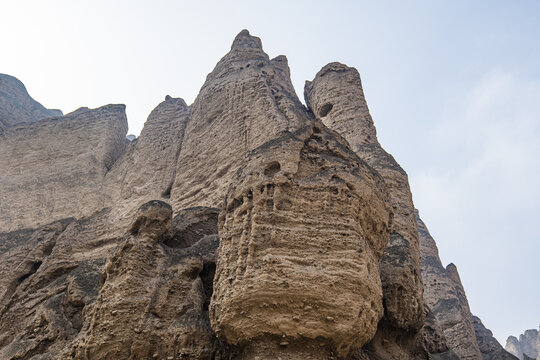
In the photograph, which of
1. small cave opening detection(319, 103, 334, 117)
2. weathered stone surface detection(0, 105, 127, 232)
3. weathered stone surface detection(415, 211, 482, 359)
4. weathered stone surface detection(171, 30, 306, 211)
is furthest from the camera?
weathered stone surface detection(415, 211, 482, 359)

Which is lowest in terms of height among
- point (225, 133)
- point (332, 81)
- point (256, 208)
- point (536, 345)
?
point (256, 208)

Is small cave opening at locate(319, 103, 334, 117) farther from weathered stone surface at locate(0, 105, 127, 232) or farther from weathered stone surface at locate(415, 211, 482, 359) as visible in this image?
weathered stone surface at locate(415, 211, 482, 359)

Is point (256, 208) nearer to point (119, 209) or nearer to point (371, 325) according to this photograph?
point (371, 325)

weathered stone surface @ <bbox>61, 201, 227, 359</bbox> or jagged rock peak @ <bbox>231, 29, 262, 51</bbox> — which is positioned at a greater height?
jagged rock peak @ <bbox>231, 29, 262, 51</bbox>

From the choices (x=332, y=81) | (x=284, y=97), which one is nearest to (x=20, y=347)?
(x=284, y=97)

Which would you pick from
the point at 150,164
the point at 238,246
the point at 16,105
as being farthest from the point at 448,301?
the point at 16,105

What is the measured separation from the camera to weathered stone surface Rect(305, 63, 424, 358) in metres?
6.74

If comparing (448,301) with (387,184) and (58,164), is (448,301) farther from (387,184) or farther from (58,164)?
(58,164)

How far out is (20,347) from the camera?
7.18 metres

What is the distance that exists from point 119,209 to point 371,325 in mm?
8040

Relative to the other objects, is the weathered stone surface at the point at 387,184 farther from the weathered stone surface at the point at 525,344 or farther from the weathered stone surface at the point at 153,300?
the weathered stone surface at the point at 525,344

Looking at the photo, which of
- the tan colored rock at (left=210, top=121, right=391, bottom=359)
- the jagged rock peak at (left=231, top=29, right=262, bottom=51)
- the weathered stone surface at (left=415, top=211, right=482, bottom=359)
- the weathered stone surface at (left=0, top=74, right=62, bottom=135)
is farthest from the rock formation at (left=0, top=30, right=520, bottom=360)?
the weathered stone surface at (left=0, top=74, right=62, bottom=135)

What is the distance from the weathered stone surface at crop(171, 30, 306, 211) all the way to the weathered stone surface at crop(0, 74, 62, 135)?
437 inches

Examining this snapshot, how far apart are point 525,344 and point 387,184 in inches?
2065
